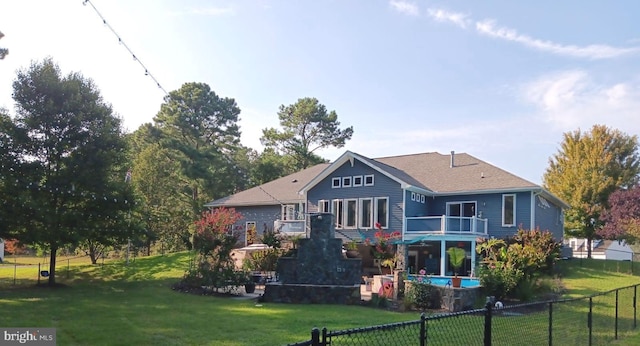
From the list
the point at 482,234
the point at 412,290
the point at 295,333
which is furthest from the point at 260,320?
the point at 482,234

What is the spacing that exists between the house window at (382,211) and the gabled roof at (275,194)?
17.9 ft

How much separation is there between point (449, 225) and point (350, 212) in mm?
5654

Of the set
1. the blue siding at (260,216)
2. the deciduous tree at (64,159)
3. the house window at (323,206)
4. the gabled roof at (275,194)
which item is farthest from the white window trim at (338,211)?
the deciduous tree at (64,159)

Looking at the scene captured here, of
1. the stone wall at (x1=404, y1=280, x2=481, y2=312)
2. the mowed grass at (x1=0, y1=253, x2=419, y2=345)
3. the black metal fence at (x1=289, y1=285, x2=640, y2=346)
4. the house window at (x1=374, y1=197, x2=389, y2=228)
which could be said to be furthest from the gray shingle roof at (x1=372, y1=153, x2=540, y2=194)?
the mowed grass at (x1=0, y1=253, x2=419, y2=345)

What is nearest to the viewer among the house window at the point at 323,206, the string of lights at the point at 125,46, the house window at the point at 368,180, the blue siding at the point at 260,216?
the string of lights at the point at 125,46

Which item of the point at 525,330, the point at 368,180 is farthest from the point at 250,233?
the point at 525,330

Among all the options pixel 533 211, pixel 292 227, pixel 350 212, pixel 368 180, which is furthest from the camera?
pixel 350 212

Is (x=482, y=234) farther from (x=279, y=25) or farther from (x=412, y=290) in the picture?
(x=279, y=25)

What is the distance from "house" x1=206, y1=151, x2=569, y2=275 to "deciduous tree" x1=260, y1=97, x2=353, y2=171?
20166 mm

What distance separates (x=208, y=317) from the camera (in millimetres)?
13125

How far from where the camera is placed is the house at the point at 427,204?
25.2 m

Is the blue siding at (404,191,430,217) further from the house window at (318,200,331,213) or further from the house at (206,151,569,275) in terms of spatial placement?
the house window at (318,200,331,213)

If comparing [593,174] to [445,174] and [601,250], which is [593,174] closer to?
[445,174]

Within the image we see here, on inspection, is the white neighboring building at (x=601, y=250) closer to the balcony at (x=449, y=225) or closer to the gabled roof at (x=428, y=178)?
the gabled roof at (x=428, y=178)
